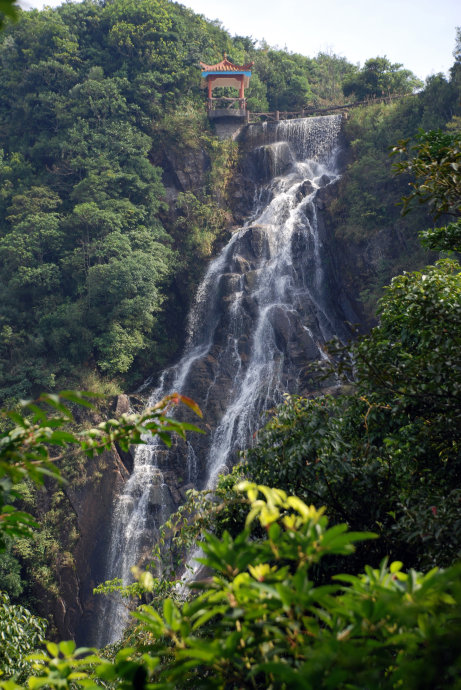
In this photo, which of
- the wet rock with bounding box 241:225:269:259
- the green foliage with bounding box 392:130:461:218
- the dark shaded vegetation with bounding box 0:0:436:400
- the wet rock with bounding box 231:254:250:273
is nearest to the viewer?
the green foliage with bounding box 392:130:461:218

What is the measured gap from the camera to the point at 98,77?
18.5 meters

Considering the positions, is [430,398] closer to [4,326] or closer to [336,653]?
[336,653]

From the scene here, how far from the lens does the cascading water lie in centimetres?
1140

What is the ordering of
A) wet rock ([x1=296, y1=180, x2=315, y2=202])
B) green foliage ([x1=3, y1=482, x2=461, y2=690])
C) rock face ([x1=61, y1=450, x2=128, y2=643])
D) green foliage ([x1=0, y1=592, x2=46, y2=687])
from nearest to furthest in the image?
green foliage ([x1=3, y1=482, x2=461, y2=690]) < green foliage ([x1=0, y1=592, x2=46, y2=687]) < rock face ([x1=61, y1=450, x2=128, y2=643]) < wet rock ([x1=296, y1=180, x2=315, y2=202])

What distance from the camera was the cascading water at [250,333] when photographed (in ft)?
37.4

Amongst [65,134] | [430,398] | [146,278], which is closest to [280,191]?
[146,278]

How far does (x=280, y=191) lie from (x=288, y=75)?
10.2m

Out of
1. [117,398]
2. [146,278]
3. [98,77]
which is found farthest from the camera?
[98,77]

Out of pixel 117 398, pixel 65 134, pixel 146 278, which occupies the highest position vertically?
pixel 65 134

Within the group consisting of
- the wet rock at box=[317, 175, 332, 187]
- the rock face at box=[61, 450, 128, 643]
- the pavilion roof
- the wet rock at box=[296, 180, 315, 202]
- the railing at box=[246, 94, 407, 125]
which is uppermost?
the pavilion roof

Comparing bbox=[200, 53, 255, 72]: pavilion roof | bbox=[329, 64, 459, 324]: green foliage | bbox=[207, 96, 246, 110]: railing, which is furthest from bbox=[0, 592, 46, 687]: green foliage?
bbox=[200, 53, 255, 72]: pavilion roof

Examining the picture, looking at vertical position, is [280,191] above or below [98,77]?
below

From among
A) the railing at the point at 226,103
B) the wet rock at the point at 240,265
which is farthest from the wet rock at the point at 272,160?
the wet rock at the point at 240,265

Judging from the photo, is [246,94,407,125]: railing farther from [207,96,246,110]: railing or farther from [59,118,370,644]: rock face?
[59,118,370,644]: rock face
